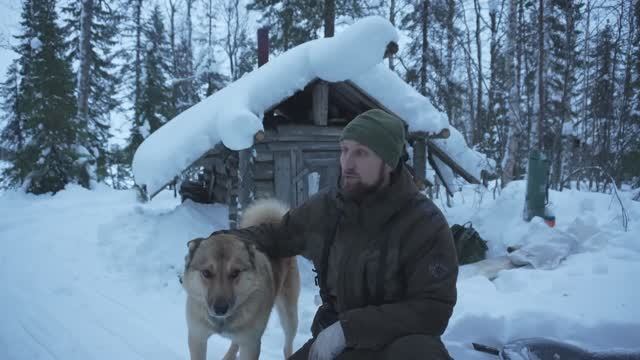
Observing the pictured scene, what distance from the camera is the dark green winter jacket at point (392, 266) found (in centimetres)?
200

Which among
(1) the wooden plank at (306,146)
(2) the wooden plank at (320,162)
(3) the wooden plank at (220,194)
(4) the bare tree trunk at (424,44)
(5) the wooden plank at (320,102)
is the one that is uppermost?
(4) the bare tree trunk at (424,44)

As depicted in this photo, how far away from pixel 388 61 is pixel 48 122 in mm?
13833

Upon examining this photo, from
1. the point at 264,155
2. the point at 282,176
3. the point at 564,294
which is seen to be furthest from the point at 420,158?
the point at 564,294

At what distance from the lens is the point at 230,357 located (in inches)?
134

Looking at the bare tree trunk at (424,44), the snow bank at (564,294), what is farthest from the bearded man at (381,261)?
the bare tree trunk at (424,44)

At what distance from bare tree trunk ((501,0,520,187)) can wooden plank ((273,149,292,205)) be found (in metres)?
6.54

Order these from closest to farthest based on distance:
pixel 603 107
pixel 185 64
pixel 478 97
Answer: pixel 603 107, pixel 478 97, pixel 185 64

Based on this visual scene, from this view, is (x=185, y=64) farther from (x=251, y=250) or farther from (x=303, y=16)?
(x=251, y=250)

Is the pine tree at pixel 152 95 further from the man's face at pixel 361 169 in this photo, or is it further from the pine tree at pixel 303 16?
the man's face at pixel 361 169

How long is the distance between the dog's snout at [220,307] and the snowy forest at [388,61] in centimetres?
859

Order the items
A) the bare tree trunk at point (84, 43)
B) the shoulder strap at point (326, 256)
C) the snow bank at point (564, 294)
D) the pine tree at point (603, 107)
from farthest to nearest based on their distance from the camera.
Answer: the bare tree trunk at point (84, 43)
the pine tree at point (603, 107)
the snow bank at point (564, 294)
the shoulder strap at point (326, 256)

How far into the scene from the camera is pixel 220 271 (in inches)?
102

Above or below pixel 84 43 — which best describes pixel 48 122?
below

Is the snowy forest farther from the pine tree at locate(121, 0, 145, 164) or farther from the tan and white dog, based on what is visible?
the tan and white dog
